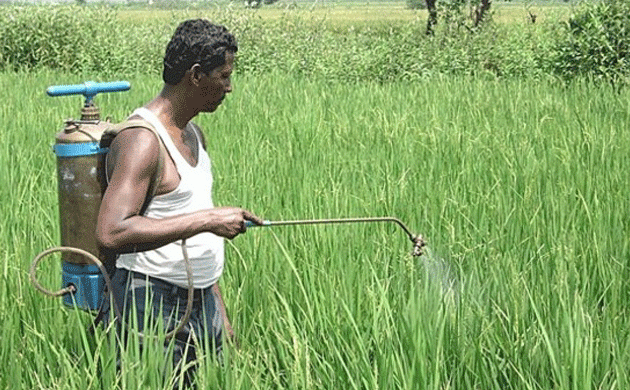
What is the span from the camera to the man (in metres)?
2.00

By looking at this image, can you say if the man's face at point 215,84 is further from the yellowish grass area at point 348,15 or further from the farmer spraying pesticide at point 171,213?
the yellowish grass area at point 348,15

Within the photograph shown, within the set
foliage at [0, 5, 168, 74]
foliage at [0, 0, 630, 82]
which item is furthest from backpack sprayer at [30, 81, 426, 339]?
foliage at [0, 5, 168, 74]

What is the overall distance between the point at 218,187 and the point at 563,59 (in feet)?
17.0

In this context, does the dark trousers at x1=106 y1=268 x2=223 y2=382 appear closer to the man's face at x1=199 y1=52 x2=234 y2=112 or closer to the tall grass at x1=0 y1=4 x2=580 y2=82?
the man's face at x1=199 y1=52 x2=234 y2=112

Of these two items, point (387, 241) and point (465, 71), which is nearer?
point (387, 241)

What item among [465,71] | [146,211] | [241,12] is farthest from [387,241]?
[241,12]

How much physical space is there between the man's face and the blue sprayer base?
0.43 m

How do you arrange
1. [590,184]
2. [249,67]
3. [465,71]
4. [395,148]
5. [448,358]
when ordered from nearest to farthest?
[448,358], [590,184], [395,148], [465,71], [249,67]

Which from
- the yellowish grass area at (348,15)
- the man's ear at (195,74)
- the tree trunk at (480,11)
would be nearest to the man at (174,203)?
the man's ear at (195,74)

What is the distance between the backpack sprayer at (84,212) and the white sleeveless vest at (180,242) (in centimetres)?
5

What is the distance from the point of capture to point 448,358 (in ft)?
7.33

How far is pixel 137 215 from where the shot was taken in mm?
2006

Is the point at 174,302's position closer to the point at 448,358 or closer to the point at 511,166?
the point at 448,358

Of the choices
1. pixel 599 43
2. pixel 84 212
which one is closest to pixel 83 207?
pixel 84 212
